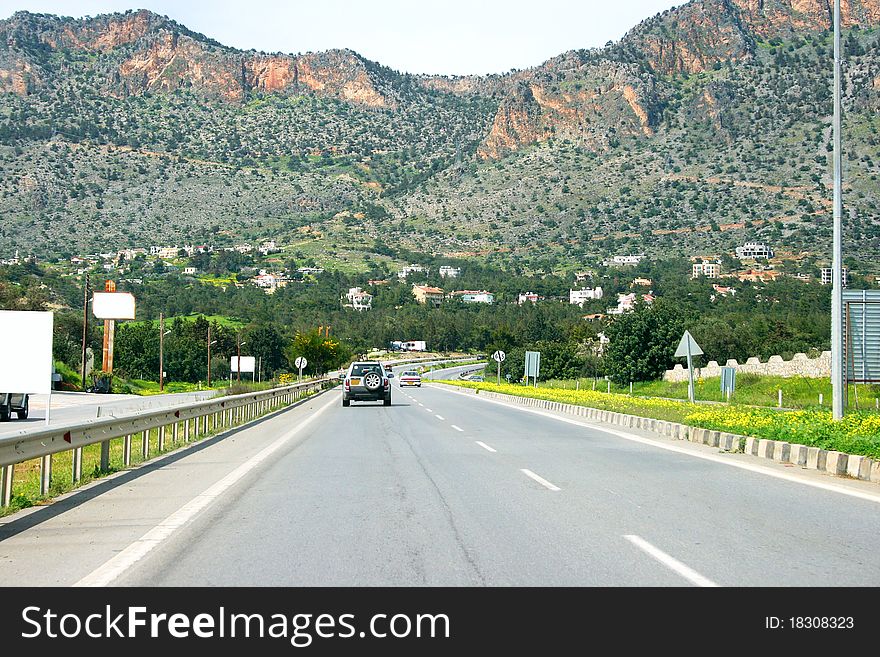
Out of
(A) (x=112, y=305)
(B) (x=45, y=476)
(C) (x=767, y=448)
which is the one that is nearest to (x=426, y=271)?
(A) (x=112, y=305)

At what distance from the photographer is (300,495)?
11906mm

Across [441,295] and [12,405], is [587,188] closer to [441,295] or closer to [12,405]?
[441,295]

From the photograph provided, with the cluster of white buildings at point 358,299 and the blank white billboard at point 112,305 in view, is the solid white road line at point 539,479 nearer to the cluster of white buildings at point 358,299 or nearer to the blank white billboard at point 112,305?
the blank white billboard at point 112,305

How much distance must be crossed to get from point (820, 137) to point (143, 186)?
128833 millimetres

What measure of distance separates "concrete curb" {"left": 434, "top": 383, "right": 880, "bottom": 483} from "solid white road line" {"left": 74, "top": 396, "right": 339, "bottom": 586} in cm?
949

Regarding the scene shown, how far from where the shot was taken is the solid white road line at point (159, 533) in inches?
284

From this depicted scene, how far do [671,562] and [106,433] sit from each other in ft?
31.2

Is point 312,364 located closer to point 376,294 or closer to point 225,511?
point 225,511

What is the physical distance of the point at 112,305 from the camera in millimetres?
80062

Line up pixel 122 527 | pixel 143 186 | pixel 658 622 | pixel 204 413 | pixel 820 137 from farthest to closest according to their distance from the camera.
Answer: pixel 143 186 → pixel 820 137 → pixel 204 413 → pixel 122 527 → pixel 658 622

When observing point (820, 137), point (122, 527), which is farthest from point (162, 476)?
point (820, 137)

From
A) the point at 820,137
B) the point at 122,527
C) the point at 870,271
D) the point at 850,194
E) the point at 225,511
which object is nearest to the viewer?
the point at 122,527

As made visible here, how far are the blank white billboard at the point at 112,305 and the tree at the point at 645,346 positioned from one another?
1703 inches

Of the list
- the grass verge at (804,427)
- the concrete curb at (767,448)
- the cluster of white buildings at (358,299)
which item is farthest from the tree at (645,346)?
the cluster of white buildings at (358,299)
